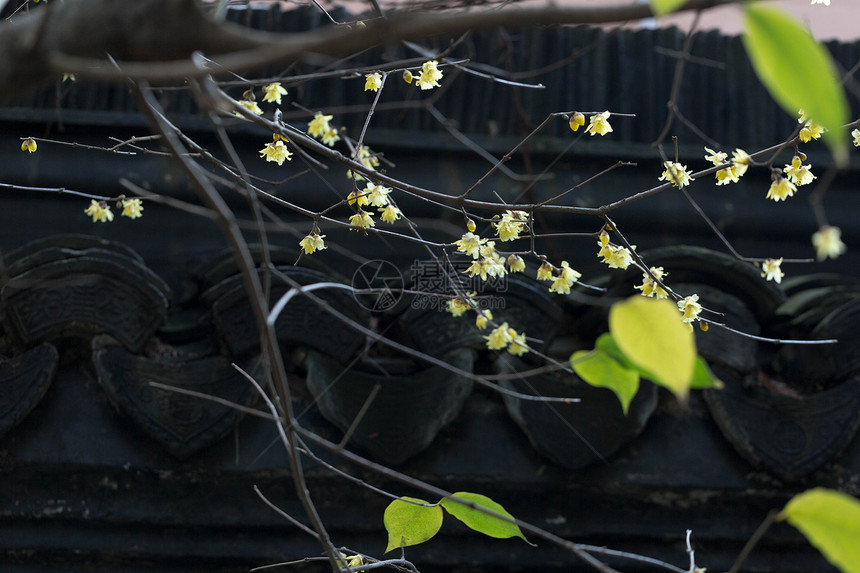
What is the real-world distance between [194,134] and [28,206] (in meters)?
0.54

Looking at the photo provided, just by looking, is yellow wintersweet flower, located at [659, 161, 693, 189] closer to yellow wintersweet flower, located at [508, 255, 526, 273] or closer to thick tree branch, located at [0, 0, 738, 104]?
yellow wintersweet flower, located at [508, 255, 526, 273]

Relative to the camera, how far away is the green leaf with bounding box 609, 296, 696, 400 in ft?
2.40

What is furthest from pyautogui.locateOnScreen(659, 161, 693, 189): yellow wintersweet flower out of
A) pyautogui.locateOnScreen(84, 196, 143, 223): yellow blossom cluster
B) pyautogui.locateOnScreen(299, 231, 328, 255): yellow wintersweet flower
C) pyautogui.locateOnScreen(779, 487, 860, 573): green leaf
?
pyautogui.locateOnScreen(84, 196, 143, 223): yellow blossom cluster

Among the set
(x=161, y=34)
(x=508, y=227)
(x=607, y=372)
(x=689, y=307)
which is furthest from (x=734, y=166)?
(x=161, y=34)

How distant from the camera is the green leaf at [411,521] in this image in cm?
133

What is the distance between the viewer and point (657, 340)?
749 millimetres

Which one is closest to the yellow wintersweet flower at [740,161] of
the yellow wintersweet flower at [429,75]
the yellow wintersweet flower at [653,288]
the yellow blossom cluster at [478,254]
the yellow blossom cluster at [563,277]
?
the yellow wintersweet flower at [653,288]

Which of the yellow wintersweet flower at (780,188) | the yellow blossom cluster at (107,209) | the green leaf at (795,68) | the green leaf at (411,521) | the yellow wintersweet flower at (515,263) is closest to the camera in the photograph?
the green leaf at (795,68)

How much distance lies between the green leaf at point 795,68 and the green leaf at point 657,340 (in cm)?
19

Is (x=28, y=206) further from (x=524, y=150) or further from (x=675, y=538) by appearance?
(x=675, y=538)

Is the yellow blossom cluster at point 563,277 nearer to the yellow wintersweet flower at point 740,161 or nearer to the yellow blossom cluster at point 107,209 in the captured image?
the yellow wintersweet flower at point 740,161

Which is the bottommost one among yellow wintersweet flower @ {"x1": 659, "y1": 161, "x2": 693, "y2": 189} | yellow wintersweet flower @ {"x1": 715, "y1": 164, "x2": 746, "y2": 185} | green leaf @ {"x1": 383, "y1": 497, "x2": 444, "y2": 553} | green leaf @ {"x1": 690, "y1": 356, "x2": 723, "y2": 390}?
green leaf @ {"x1": 383, "y1": 497, "x2": 444, "y2": 553}

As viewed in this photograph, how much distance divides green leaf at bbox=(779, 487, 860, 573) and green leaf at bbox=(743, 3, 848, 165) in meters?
0.29

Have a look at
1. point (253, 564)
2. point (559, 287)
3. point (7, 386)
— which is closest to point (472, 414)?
point (559, 287)
